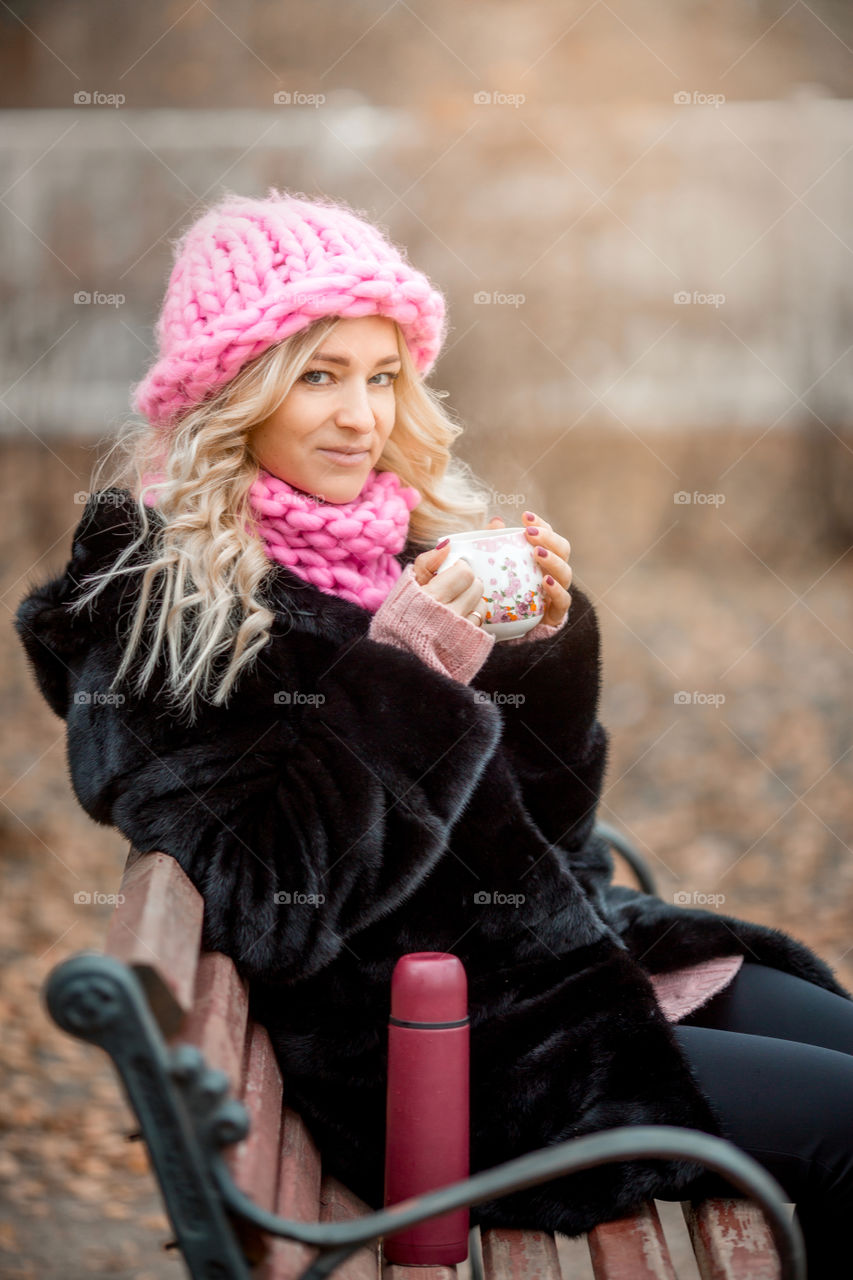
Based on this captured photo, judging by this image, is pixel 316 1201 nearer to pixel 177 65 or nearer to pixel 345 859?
pixel 345 859

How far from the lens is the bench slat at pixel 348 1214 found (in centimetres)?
171

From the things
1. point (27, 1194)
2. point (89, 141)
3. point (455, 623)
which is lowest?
point (27, 1194)

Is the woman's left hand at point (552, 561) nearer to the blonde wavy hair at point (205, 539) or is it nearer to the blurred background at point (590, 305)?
the blonde wavy hair at point (205, 539)

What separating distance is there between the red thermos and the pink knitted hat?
107cm

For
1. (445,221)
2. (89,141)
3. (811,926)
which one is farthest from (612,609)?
(89,141)

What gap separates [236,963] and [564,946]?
0.58 meters

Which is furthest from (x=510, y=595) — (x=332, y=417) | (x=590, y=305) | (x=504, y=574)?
(x=590, y=305)

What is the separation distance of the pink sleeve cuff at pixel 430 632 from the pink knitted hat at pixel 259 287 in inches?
19.2

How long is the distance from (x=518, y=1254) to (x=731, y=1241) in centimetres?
32

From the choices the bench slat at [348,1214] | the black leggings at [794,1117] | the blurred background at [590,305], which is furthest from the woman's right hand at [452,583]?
the blurred background at [590,305]

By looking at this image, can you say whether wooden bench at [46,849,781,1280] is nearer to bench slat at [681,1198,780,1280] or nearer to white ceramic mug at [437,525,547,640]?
bench slat at [681,1198,780,1280]

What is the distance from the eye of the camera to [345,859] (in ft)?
5.89

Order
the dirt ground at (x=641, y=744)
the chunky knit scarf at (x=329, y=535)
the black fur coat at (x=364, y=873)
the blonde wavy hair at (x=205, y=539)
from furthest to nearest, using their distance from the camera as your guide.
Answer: the dirt ground at (x=641, y=744)
the chunky knit scarf at (x=329, y=535)
the blonde wavy hair at (x=205, y=539)
the black fur coat at (x=364, y=873)

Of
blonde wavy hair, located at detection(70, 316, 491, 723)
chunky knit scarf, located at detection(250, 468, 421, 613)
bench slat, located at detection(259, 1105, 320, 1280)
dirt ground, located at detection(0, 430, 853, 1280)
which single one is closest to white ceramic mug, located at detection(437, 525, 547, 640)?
chunky knit scarf, located at detection(250, 468, 421, 613)
